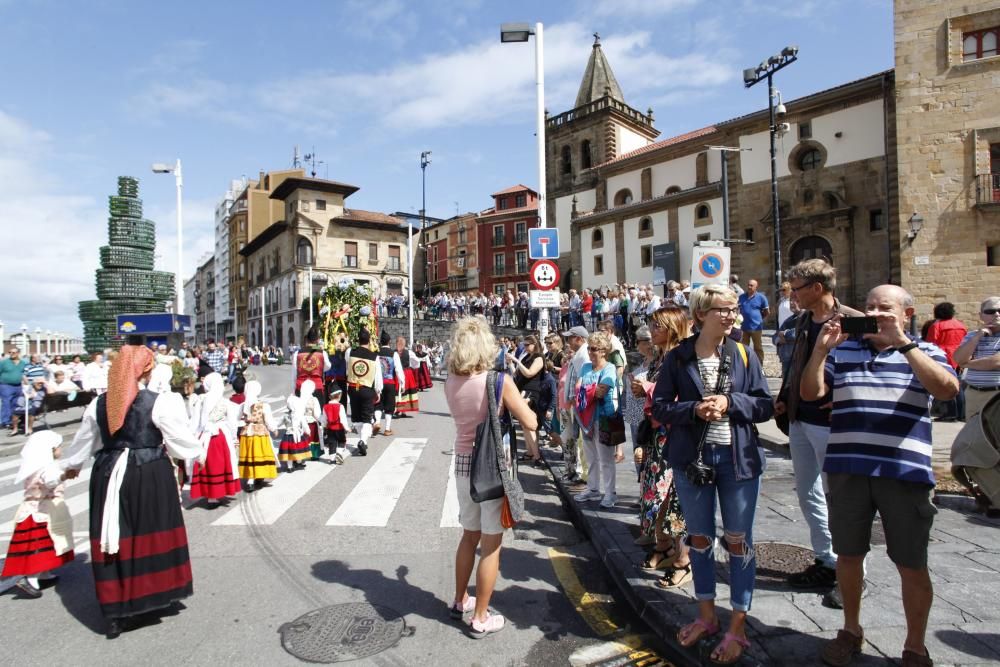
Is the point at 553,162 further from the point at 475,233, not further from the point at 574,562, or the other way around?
the point at 574,562

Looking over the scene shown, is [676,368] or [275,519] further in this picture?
[275,519]

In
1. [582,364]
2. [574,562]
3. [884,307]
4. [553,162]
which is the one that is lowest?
[574,562]

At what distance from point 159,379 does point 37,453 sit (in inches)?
36.1

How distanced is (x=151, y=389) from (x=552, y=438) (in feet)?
20.0

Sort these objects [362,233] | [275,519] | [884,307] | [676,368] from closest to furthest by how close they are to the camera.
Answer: [884,307] → [676,368] → [275,519] → [362,233]

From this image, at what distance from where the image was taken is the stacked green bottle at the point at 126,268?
6334 inches

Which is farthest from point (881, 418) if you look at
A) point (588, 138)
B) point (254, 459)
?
point (588, 138)

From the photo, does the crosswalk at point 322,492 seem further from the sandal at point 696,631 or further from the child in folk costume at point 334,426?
the sandal at point 696,631

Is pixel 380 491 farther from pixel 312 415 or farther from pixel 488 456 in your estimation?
pixel 488 456

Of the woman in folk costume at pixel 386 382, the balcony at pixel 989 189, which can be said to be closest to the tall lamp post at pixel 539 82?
the woman in folk costume at pixel 386 382

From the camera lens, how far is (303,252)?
2093 inches

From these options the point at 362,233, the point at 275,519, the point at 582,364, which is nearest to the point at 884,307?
the point at 582,364

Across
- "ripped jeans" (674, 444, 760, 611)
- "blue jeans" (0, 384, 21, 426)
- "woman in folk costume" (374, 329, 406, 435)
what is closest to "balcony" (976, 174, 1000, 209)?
"woman in folk costume" (374, 329, 406, 435)

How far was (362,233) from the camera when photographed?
180 feet
